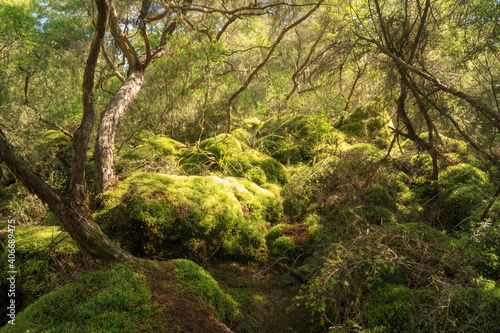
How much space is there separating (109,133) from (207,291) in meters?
3.13

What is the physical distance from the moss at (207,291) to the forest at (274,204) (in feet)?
0.07

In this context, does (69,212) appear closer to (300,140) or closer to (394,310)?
(394,310)

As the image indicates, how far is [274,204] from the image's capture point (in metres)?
4.90

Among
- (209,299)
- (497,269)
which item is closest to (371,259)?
(497,269)

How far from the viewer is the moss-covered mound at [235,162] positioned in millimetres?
5605

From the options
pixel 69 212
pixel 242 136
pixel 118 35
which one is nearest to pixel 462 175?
pixel 242 136

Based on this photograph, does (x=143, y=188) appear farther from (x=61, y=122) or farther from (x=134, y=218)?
(x=61, y=122)

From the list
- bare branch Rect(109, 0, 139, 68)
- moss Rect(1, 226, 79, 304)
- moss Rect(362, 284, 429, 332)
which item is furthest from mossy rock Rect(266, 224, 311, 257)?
bare branch Rect(109, 0, 139, 68)

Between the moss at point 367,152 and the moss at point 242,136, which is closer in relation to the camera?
the moss at point 367,152

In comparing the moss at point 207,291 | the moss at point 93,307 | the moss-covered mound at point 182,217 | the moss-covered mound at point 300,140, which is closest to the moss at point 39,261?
the moss-covered mound at point 182,217

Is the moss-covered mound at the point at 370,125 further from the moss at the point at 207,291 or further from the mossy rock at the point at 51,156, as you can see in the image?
the mossy rock at the point at 51,156

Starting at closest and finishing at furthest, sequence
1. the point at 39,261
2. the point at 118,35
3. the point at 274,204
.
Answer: the point at 39,261 → the point at 118,35 → the point at 274,204

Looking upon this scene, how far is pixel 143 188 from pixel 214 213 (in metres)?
1.00

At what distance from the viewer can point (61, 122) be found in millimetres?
8148
